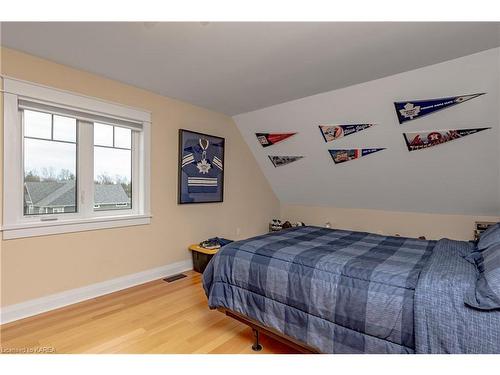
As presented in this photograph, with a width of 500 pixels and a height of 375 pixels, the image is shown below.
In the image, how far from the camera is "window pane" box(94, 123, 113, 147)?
276cm

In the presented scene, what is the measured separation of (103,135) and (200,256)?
6.13ft

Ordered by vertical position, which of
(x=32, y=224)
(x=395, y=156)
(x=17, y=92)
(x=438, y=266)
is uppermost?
(x=17, y=92)

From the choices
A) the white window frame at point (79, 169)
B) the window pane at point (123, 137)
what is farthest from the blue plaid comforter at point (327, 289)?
the window pane at point (123, 137)

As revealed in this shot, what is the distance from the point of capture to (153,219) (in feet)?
10.3

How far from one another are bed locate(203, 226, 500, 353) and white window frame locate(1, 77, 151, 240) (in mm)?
1447

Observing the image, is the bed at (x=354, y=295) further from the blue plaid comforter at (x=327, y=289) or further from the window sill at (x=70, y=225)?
the window sill at (x=70, y=225)

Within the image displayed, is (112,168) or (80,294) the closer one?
(80,294)

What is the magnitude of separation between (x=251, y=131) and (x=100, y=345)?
3255 mm

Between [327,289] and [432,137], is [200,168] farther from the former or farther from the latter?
[432,137]

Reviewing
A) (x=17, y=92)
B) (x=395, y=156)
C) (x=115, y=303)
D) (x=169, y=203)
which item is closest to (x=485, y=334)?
(x=395, y=156)

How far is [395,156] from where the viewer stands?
321 centimetres

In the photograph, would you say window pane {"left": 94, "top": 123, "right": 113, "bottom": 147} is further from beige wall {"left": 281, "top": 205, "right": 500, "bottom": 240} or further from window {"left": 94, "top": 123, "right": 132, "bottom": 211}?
beige wall {"left": 281, "top": 205, "right": 500, "bottom": 240}

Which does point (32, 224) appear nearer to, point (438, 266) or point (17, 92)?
point (17, 92)

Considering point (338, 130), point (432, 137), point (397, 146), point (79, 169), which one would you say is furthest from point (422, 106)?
point (79, 169)
